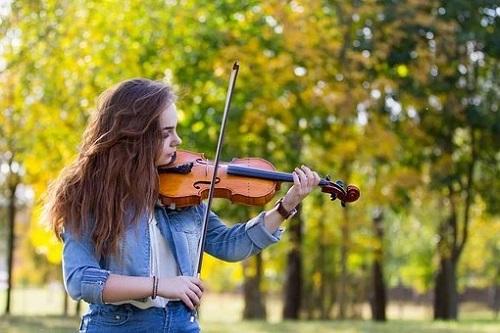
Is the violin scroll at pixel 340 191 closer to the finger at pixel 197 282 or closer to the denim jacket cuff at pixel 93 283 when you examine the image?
the finger at pixel 197 282

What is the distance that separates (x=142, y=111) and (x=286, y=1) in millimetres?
15001

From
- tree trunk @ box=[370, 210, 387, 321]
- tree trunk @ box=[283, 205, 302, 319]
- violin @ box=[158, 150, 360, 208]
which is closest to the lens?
violin @ box=[158, 150, 360, 208]

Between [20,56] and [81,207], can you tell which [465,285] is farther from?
[81,207]

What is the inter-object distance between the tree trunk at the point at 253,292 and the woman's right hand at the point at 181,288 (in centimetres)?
2310

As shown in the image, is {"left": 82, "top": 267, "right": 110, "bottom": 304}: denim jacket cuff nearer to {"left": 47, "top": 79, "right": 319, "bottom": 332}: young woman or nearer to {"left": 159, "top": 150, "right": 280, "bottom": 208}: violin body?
{"left": 47, "top": 79, "right": 319, "bottom": 332}: young woman

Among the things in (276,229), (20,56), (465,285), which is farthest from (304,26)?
(465,285)

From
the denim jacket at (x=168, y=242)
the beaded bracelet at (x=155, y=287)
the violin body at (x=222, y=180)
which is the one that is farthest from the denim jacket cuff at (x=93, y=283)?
the violin body at (x=222, y=180)

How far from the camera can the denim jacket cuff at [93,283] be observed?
2986 millimetres

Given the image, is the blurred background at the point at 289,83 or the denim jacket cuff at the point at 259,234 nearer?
the denim jacket cuff at the point at 259,234

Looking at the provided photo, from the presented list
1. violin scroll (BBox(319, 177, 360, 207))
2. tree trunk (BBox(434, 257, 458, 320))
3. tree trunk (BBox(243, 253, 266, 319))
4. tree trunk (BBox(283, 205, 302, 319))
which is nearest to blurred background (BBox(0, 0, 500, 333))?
tree trunk (BBox(434, 257, 458, 320))

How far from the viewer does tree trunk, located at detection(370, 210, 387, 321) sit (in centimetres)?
2634

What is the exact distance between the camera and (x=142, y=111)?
318 cm

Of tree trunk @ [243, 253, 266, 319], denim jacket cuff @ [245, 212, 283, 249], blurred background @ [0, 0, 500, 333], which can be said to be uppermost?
blurred background @ [0, 0, 500, 333]

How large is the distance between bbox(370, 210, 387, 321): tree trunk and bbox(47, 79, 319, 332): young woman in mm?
22475
